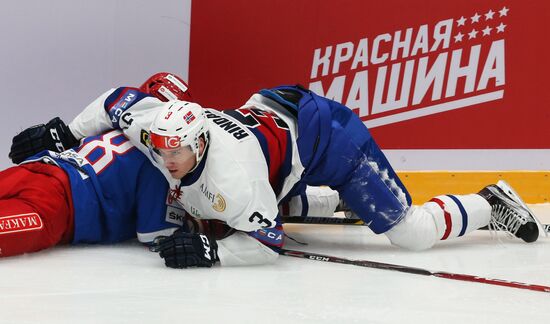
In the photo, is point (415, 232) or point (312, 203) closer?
point (415, 232)

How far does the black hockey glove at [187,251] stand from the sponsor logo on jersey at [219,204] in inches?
4.8

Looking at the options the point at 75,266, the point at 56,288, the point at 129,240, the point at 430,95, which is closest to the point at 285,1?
the point at 430,95

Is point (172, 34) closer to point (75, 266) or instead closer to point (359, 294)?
point (75, 266)

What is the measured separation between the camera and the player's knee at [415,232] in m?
3.14

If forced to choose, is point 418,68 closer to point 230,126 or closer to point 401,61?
point 401,61

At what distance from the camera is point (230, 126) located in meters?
2.88

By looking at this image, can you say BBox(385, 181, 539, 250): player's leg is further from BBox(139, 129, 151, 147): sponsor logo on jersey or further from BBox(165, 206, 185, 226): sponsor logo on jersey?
BBox(139, 129, 151, 147): sponsor logo on jersey

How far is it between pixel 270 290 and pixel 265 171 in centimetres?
48

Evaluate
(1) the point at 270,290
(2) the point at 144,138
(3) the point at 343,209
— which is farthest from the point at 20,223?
(3) the point at 343,209

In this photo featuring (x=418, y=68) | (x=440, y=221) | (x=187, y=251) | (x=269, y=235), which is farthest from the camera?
(x=418, y=68)

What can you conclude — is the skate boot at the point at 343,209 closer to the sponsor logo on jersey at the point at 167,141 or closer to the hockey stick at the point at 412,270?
A: the hockey stick at the point at 412,270

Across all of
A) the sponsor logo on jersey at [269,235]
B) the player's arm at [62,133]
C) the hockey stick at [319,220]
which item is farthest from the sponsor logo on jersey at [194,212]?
the hockey stick at [319,220]

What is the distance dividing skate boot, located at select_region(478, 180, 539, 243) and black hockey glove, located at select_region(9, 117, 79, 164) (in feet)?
5.69

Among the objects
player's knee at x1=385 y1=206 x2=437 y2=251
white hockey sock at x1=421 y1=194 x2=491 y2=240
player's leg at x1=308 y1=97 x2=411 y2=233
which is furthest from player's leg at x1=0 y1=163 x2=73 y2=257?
white hockey sock at x1=421 y1=194 x2=491 y2=240
